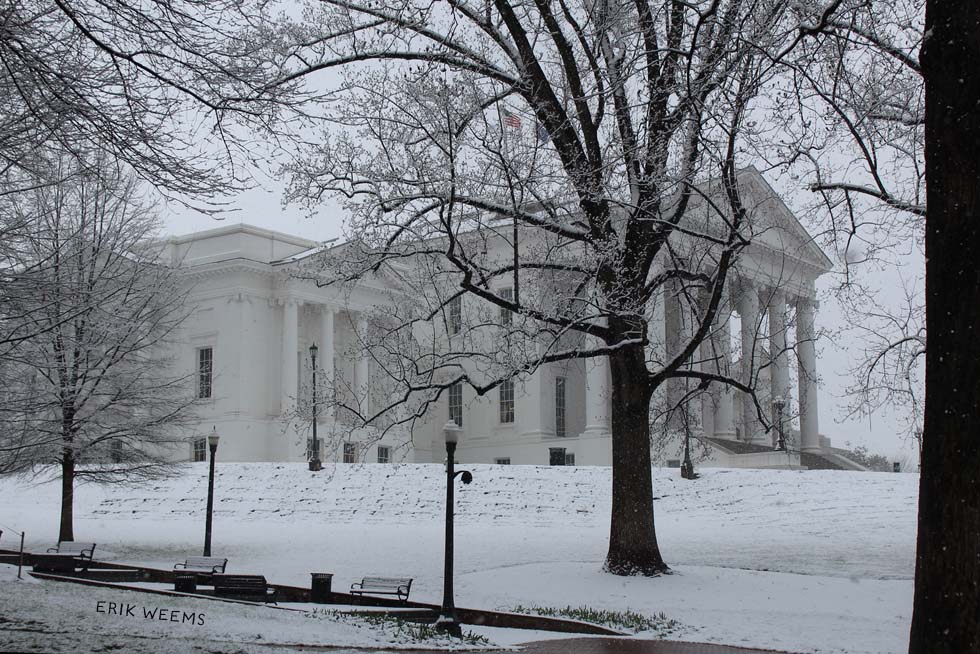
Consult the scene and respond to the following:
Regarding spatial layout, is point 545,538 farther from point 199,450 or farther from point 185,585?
point 199,450

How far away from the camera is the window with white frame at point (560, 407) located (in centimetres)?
5481

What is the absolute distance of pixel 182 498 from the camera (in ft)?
117

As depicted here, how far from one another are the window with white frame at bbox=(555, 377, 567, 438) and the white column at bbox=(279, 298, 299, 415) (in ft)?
41.6

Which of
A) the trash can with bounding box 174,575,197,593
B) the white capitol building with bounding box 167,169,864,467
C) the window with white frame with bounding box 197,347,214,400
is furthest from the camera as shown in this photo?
the window with white frame with bounding box 197,347,214,400

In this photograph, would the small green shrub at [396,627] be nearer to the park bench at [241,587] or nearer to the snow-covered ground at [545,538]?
the snow-covered ground at [545,538]

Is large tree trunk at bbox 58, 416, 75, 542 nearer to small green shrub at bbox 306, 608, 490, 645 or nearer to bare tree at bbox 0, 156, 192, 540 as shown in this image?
bare tree at bbox 0, 156, 192, 540

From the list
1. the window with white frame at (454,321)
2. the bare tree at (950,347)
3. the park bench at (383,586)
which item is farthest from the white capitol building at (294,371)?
the bare tree at (950,347)

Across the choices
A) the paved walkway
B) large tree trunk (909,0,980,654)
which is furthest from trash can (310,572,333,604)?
large tree trunk (909,0,980,654)

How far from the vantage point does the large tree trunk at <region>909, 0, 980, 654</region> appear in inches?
349

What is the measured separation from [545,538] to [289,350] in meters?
27.6

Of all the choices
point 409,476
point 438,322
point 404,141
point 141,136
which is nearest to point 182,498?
point 409,476

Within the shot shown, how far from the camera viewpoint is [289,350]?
173 ft

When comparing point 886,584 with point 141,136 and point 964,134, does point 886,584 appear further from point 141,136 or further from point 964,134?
point 141,136

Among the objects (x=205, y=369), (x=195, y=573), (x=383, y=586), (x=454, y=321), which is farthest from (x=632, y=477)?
(x=205, y=369)
